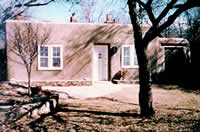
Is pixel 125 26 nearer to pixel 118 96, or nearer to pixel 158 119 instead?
pixel 118 96

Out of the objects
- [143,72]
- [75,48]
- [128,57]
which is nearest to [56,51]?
[75,48]

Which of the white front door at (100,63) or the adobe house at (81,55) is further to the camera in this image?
the white front door at (100,63)

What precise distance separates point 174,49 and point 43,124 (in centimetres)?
1244

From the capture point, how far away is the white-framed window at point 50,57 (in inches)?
428

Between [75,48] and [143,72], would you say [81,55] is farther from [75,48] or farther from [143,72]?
[143,72]

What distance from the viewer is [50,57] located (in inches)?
430

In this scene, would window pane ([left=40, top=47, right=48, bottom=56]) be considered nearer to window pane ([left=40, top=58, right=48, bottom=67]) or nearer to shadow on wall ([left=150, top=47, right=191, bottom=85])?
window pane ([left=40, top=58, right=48, bottom=67])

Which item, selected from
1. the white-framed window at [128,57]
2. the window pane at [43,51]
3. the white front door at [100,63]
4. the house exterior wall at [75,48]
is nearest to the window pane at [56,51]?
the house exterior wall at [75,48]

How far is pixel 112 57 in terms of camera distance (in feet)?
38.5

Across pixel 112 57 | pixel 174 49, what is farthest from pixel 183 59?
pixel 112 57

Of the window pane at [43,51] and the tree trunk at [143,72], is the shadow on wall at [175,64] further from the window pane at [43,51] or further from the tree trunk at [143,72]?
the window pane at [43,51]

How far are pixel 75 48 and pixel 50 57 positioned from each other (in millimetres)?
1786

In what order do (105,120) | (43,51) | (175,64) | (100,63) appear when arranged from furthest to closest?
(175,64) → (100,63) → (43,51) → (105,120)

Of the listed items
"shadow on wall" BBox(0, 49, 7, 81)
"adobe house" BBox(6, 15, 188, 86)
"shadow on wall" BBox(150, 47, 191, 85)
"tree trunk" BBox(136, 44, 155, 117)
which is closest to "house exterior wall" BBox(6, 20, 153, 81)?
"adobe house" BBox(6, 15, 188, 86)
